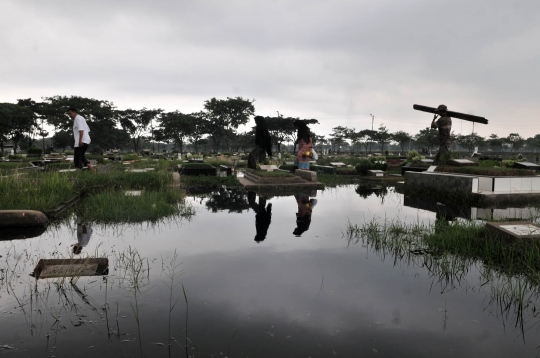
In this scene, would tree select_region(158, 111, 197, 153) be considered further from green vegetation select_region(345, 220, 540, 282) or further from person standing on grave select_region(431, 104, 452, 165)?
green vegetation select_region(345, 220, 540, 282)

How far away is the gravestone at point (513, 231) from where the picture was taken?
16.2ft

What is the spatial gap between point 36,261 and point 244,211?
4.83 metres

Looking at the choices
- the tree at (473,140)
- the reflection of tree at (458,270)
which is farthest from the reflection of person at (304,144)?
the tree at (473,140)

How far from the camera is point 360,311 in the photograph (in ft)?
11.3

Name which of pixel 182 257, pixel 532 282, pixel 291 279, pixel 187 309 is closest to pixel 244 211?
pixel 182 257

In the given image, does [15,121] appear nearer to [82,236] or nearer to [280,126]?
[280,126]

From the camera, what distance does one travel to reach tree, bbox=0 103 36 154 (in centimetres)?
4081

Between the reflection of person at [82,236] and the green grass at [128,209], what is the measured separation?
0.50 metres

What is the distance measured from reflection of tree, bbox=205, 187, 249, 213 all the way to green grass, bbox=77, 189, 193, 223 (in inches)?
35.0

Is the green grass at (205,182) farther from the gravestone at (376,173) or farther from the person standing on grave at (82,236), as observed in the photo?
the gravestone at (376,173)

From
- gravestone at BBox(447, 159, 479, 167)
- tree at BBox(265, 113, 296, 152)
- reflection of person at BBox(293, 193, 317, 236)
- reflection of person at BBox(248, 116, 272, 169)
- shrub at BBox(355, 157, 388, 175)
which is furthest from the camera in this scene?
tree at BBox(265, 113, 296, 152)

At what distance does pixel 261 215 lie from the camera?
8320 mm

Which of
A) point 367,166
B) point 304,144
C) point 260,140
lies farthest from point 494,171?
point 260,140

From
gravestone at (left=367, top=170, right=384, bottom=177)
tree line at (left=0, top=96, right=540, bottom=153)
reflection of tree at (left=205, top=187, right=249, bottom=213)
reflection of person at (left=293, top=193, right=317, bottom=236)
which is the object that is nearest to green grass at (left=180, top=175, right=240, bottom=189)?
reflection of tree at (left=205, top=187, right=249, bottom=213)
